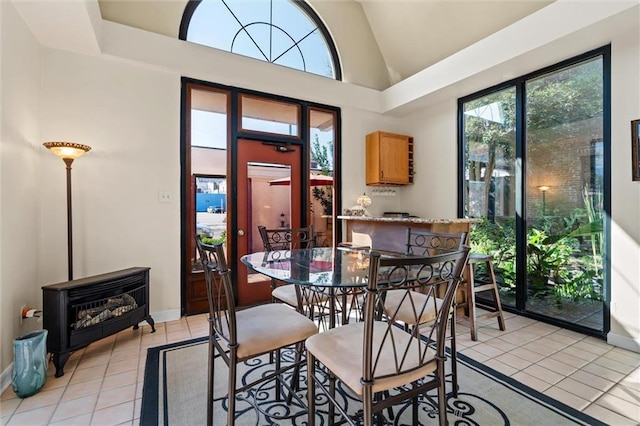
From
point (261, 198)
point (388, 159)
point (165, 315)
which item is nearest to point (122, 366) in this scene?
point (165, 315)

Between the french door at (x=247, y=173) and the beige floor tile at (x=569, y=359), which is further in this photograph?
the french door at (x=247, y=173)

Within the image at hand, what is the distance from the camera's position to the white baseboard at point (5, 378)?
1928 millimetres

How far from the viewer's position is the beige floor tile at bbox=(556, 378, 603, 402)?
6.06 ft

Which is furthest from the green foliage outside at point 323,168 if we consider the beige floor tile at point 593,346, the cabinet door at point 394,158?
the beige floor tile at point 593,346

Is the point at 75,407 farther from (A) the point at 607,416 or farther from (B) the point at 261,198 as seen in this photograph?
(A) the point at 607,416

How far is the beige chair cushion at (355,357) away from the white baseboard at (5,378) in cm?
209

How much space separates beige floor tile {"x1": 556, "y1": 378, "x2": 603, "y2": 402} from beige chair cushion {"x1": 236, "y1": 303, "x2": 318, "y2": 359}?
1701 mm

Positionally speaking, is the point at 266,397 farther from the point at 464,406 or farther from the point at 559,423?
the point at 559,423

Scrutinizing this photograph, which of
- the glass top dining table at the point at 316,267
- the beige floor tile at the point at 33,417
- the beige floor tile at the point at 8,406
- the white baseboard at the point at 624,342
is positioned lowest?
the beige floor tile at the point at 33,417

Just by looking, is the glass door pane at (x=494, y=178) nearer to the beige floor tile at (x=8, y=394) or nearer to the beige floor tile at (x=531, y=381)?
the beige floor tile at (x=531, y=381)

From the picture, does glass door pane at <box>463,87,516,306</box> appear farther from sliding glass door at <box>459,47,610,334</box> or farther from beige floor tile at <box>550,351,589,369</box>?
beige floor tile at <box>550,351,589,369</box>

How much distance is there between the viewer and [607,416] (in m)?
1.67

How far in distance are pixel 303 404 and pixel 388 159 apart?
11.1ft

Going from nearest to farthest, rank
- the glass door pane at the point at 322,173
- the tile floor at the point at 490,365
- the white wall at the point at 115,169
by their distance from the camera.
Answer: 1. the tile floor at the point at 490,365
2. the white wall at the point at 115,169
3. the glass door pane at the point at 322,173
